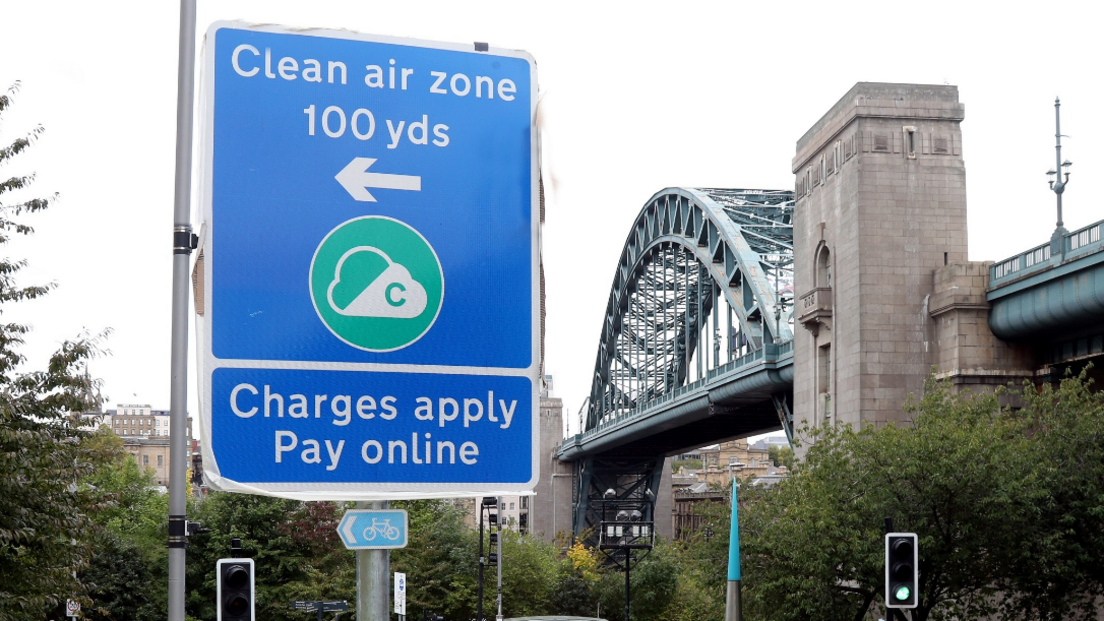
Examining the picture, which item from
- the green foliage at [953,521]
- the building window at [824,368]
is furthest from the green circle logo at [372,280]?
the building window at [824,368]

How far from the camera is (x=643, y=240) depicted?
93.2 meters

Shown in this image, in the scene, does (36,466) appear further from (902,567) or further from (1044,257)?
(1044,257)

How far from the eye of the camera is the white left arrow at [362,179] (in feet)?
14.8

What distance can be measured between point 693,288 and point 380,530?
94.4 meters

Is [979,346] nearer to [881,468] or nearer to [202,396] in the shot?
[881,468]

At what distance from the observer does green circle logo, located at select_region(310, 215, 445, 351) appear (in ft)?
14.7

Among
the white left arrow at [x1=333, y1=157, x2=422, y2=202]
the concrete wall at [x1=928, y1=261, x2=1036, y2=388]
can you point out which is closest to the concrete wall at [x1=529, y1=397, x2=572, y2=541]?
the concrete wall at [x1=928, y1=261, x2=1036, y2=388]

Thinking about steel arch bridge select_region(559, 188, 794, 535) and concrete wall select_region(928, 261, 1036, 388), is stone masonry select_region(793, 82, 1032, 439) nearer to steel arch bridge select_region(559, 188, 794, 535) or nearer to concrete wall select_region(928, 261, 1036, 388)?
concrete wall select_region(928, 261, 1036, 388)

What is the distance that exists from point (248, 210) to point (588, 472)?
105 m

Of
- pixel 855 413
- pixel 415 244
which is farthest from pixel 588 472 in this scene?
pixel 415 244

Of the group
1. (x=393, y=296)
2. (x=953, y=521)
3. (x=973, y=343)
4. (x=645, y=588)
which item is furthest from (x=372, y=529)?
(x=645, y=588)

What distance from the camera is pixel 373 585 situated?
4480 mm

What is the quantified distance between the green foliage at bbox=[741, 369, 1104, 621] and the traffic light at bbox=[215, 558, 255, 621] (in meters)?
20.6

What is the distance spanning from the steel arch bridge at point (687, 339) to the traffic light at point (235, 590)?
40571 millimetres
